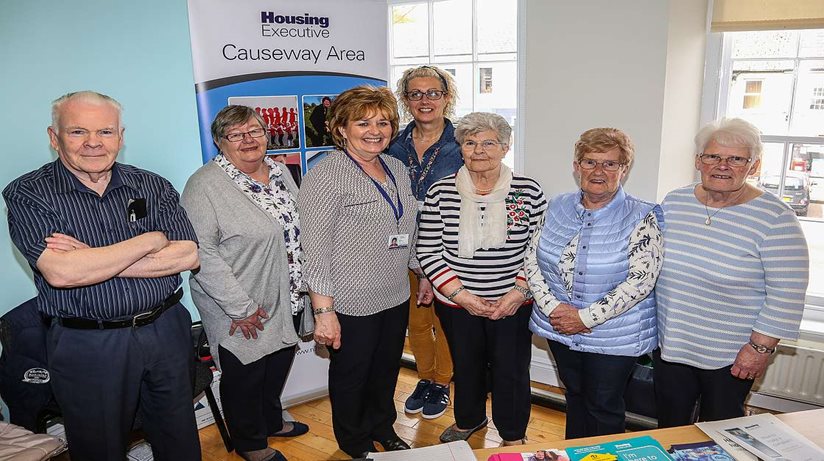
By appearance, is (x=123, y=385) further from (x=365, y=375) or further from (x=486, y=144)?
(x=486, y=144)

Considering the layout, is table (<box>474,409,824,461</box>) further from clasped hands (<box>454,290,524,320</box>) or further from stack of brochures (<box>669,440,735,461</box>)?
clasped hands (<box>454,290,524,320</box>)

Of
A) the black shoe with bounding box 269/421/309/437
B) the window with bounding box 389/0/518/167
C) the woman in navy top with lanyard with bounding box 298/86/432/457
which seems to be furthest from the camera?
the window with bounding box 389/0/518/167

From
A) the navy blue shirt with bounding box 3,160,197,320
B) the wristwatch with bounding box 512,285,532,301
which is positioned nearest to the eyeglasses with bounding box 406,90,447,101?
the wristwatch with bounding box 512,285,532,301

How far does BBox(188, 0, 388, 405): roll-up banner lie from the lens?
268 centimetres

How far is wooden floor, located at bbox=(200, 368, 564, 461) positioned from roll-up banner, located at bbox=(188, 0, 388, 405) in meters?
0.23

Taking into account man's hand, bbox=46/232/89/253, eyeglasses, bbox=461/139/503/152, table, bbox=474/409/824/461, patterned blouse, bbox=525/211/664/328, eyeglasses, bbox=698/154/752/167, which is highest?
eyeglasses, bbox=461/139/503/152

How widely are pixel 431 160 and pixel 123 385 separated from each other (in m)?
1.58

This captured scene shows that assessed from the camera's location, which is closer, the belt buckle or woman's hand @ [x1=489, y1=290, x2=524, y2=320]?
the belt buckle

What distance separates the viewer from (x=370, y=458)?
143cm

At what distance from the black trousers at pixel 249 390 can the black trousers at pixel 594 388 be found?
49.4 inches

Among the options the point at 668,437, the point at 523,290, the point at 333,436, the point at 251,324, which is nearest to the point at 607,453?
the point at 668,437

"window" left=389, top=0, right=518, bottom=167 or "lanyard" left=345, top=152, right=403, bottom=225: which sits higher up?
"window" left=389, top=0, right=518, bottom=167

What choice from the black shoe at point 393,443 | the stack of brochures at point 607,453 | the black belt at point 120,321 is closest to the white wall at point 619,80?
the black shoe at point 393,443

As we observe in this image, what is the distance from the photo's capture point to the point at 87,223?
1879 millimetres
